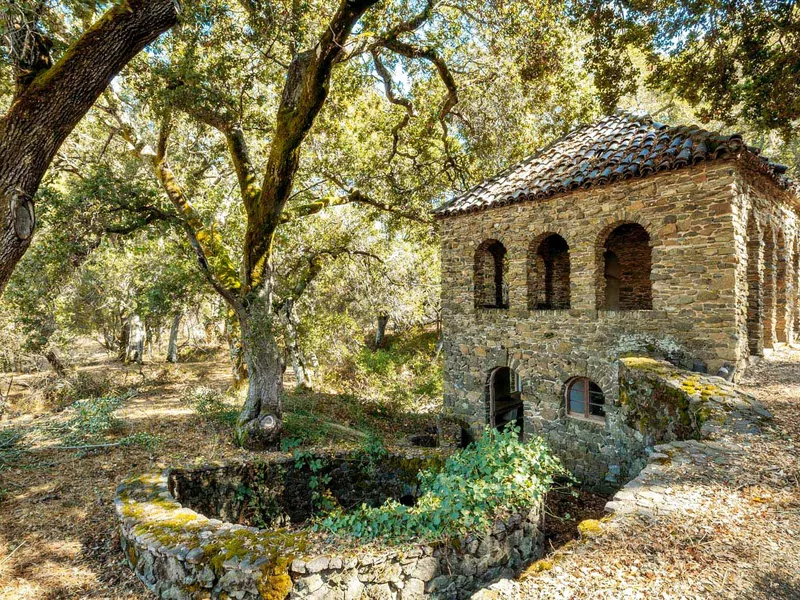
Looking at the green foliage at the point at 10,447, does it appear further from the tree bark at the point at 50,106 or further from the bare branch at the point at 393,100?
the bare branch at the point at 393,100

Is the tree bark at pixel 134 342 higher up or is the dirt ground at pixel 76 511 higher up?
the tree bark at pixel 134 342

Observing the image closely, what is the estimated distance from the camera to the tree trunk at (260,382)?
26.7ft

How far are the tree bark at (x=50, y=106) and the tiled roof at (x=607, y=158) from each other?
6.72m

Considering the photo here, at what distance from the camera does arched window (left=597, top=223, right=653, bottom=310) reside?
31.9 feet

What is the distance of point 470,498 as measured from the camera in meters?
4.66

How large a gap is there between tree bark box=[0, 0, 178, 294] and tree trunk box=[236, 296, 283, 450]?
4.52m

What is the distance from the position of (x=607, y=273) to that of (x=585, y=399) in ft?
12.0

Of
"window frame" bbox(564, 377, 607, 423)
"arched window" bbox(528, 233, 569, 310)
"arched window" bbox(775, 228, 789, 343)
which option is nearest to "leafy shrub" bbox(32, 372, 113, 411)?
"window frame" bbox(564, 377, 607, 423)

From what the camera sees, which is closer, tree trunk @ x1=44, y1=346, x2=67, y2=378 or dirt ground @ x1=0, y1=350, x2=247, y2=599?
dirt ground @ x1=0, y1=350, x2=247, y2=599

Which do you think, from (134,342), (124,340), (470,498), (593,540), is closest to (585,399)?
(470,498)

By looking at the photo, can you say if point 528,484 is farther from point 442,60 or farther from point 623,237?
point 442,60

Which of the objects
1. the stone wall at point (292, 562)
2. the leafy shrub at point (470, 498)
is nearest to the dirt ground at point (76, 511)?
the stone wall at point (292, 562)

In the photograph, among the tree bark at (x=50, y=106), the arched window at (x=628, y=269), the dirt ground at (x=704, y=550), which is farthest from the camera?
the arched window at (x=628, y=269)

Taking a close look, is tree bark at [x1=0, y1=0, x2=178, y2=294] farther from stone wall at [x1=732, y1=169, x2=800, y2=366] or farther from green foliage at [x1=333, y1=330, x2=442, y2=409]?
green foliage at [x1=333, y1=330, x2=442, y2=409]
